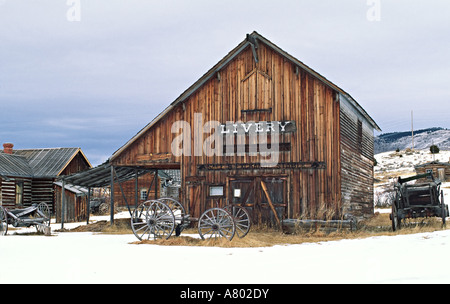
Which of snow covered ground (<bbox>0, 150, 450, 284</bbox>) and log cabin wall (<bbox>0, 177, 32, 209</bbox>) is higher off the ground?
log cabin wall (<bbox>0, 177, 32, 209</bbox>)

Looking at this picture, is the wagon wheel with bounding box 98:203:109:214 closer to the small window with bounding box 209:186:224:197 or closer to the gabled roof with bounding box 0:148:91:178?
the gabled roof with bounding box 0:148:91:178

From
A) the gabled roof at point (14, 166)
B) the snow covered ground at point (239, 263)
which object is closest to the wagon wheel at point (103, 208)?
the gabled roof at point (14, 166)

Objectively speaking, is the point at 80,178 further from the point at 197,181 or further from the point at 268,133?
the point at 268,133

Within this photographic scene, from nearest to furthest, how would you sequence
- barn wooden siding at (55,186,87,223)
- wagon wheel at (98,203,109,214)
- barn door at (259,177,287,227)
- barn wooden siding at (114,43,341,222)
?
barn wooden siding at (114,43,341,222) → barn door at (259,177,287,227) → barn wooden siding at (55,186,87,223) → wagon wheel at (98,203,109,214)

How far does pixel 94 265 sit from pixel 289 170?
36.4ft

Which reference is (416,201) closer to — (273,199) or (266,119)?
(273,199)

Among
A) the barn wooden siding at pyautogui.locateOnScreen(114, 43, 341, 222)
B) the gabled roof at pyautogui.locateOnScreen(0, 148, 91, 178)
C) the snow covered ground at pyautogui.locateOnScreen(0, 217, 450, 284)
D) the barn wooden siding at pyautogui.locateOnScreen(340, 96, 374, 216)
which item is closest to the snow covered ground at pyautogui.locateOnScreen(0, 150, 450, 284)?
the snow covered ground at pyautogui.locateOnScreen(0, 217, 450, 284)

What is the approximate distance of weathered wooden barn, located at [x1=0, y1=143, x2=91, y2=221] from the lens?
115ft

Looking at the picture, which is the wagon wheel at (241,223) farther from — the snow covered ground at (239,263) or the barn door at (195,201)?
the barn door at (195,201)

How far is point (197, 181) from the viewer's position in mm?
21375

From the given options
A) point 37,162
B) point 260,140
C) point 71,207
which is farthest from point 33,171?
point 260,140

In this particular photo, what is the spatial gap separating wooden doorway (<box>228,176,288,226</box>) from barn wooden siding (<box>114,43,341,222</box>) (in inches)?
2.3
